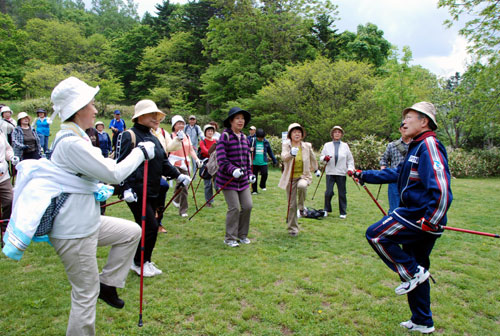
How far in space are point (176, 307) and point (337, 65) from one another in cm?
2022

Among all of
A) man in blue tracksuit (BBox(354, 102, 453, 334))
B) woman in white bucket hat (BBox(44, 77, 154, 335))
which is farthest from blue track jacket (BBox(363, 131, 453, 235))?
woman in white bucket hat (BBox(44, 77, 154, 335))

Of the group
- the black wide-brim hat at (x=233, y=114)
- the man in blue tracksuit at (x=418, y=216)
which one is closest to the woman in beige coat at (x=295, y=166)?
the black wide-brim hat at (x=233, y=114)

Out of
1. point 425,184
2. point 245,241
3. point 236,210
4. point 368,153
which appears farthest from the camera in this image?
point 368,153

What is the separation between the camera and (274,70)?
26.3 metres

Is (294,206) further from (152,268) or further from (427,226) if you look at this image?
(427,226)

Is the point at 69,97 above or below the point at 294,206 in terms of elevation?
above

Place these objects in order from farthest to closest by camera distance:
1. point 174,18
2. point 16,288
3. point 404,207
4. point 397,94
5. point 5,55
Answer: point 174,18 → point 5,55 → point 397,94 → point 16,288 → point 404,207

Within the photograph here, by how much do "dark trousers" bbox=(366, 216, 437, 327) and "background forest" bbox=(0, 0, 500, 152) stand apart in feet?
51.7

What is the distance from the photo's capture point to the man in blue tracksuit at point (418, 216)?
285 cm

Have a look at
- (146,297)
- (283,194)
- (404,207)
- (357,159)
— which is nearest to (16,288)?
(146,297)

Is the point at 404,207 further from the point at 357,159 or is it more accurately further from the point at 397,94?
the point at 397,94

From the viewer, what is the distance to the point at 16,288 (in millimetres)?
4082

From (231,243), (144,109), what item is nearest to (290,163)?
(231,243)

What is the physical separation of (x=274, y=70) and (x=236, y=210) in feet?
74.0
